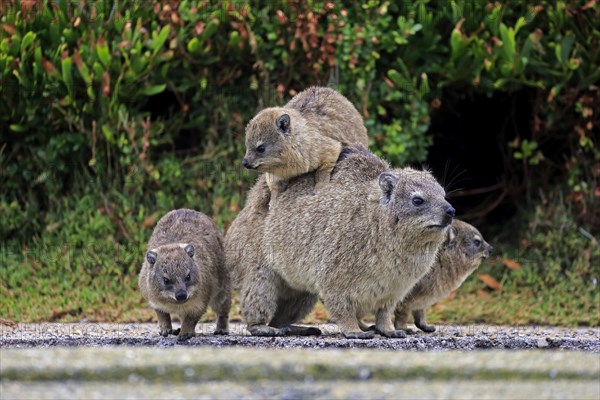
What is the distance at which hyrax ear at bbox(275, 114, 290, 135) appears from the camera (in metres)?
8.53

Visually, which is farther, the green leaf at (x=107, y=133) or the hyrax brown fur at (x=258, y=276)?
the green leaf at (x=107, y=133)

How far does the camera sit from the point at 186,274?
8.34 meters

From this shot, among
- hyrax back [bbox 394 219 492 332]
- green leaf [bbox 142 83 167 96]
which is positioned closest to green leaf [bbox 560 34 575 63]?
hyrax back [bbox 394 219 492 332]

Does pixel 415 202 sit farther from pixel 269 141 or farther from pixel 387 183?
pixel 269 141

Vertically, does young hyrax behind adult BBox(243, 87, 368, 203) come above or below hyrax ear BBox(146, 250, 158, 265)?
above

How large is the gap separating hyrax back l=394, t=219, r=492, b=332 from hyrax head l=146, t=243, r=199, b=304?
1.78 metres

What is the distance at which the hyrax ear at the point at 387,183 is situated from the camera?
8070 mm

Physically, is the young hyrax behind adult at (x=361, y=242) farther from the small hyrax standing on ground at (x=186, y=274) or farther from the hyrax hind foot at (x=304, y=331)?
the small hyrax standing on ground at (x=186, y=274)

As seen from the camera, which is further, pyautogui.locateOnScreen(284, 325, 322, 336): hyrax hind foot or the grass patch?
the grass patch

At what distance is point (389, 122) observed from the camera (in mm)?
12070

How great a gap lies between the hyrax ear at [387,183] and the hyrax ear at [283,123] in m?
0.92

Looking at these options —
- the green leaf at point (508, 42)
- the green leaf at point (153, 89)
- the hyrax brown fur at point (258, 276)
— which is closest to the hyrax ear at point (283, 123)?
the hyrax brown fur at point (258, 276)

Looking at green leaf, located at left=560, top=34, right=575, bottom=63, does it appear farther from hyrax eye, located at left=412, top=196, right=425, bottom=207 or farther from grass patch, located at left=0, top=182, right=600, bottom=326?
hyrax eye, located at left=412, top=196, right=425, bottom=207

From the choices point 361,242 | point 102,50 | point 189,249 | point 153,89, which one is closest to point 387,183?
point 361,242
